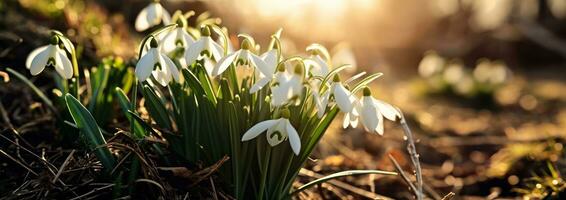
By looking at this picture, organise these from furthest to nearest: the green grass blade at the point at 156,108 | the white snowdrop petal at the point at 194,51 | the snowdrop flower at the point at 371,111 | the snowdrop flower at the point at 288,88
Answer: the green grass blade at the point at 156,108 < the white snowdrop petal at the point at 194,51 < the snowdrop flower at the point at 371,111 < the snowdrop flower at the point at 288,88


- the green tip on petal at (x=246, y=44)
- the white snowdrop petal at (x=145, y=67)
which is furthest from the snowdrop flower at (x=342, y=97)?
the white snowdrop petal at (x=145, y=67)

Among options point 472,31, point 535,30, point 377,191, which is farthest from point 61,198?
point 535,30

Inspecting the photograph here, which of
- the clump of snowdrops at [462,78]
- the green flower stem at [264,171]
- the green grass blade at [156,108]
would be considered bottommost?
the green flower stem at [264,171]

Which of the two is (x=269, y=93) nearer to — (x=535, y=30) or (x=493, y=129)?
(x=493, y=129)

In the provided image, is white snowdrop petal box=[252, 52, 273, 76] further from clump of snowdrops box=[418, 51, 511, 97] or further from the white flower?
clump of snowdrops box=[418, 51, 511, 97]

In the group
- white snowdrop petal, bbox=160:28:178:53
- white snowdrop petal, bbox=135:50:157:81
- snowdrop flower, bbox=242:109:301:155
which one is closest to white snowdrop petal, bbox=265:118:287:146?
snowdrop flower, bbox=242:109:301:155

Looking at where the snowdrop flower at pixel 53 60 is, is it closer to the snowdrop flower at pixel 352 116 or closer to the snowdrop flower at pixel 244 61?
the snowdrop flower at pixel 244 61
